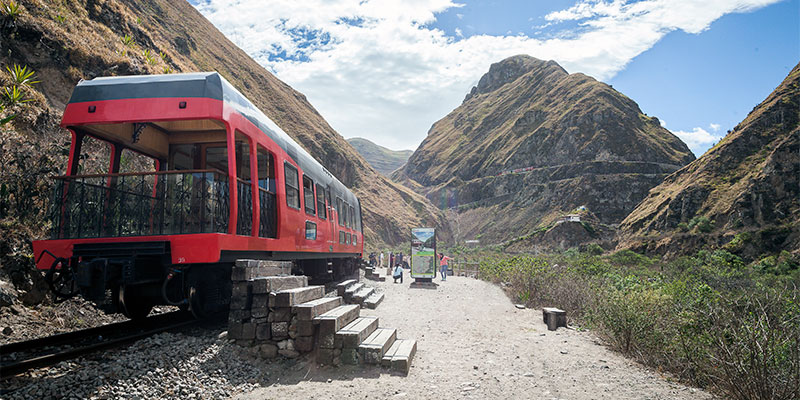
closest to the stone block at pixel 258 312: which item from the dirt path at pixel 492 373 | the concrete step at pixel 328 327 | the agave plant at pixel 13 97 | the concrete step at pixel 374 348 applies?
the concrete step at pixel 328 327

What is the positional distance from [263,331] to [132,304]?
244 centimetres

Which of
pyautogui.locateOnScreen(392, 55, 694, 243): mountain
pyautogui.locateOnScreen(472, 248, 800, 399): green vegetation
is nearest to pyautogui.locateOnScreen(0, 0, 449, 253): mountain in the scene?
pyautogui.locateOnScreen(472, 248, 800, 399): green vegetation

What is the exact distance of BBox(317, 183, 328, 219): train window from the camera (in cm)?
1034

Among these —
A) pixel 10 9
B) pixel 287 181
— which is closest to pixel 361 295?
pixel 287 181

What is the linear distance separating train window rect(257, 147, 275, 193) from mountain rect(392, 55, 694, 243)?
6774 cm

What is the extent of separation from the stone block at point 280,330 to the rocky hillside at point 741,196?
36048mm

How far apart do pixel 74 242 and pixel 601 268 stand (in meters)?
17.1

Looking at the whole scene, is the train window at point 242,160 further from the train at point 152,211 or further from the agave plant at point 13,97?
the agave plant at point 13,97

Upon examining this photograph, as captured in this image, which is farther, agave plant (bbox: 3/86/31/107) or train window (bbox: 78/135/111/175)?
train window (bbox: 78/135/111/175)

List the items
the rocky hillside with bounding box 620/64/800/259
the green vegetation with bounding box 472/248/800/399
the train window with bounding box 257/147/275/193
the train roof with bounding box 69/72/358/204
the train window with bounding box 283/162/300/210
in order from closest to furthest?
the green vegetation with bounding box 472/248/800/399 → the train roof with bounding box 69/72/358/204 → the train window with bounding box 257/147/275/193 → the train window with bounding box 283/162/300/210 → the rocky hillside with bounding box 620/64/800/259

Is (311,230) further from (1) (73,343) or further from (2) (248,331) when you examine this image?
(1) (73,343)

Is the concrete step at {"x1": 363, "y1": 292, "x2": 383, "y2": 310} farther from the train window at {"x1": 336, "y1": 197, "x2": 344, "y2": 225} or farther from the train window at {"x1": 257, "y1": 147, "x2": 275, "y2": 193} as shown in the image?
the train window at {"x1": 257, "y1": 147, "x2": 275, "y2": 193}

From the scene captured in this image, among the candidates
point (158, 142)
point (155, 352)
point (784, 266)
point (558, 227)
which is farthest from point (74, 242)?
point (558, 227)

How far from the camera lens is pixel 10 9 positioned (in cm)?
1241
